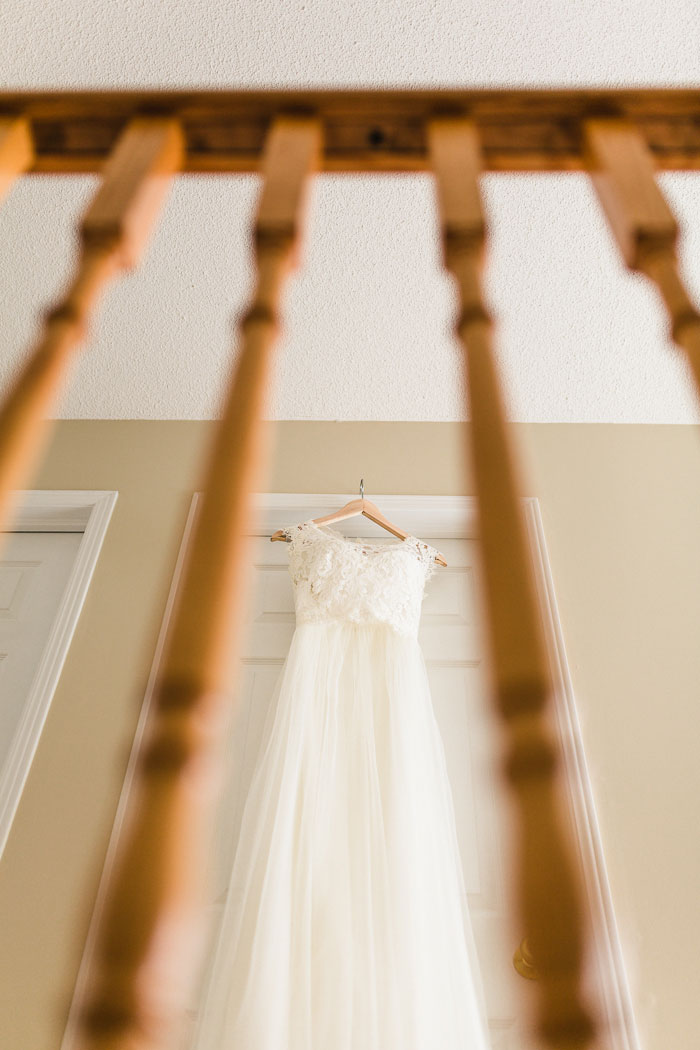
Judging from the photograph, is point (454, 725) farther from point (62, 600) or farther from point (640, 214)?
point (640, 214)

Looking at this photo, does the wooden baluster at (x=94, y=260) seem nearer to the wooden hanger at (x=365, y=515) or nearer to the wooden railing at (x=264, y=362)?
the wooden railing at (x=264, y=362)

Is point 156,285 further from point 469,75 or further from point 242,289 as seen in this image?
point 469,75

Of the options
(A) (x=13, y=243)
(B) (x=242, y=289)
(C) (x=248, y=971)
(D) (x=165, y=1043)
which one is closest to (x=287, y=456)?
(B) (x=242, y=289)

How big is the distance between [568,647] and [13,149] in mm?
Answer: 1941

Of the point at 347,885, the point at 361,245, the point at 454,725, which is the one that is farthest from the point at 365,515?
the point at 347,885

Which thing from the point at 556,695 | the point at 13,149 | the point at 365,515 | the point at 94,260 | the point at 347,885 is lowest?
the point at 347,885

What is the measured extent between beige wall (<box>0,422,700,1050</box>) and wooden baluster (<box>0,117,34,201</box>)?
4.61 feet

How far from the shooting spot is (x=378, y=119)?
Result: 2.53ft

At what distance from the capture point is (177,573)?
2.27m

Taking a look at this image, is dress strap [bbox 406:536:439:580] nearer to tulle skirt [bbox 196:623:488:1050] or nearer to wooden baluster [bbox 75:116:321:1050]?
tulle skirt [bbox 196:623:488:1050]

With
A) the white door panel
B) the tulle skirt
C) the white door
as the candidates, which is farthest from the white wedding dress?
the white door panel

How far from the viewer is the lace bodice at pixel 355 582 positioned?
1933 millimetres

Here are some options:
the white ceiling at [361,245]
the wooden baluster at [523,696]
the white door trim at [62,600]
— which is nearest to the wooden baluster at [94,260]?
the wooden baluster at [523,696]

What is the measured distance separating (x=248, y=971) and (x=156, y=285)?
1982mm
